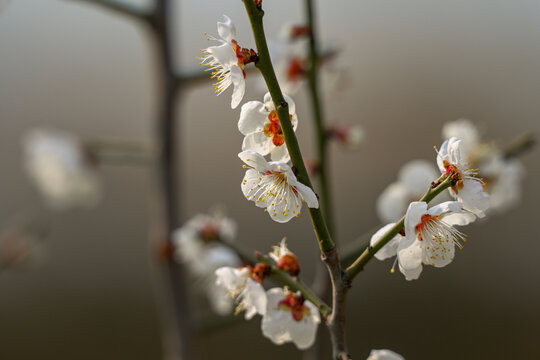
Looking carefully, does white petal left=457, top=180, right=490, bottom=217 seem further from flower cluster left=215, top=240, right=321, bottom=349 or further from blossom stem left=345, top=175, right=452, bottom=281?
flower cluster left=215, top=240, right=321, bottom=349

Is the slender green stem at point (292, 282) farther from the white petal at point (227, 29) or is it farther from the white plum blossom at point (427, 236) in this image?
the white petal at point (227, 29)

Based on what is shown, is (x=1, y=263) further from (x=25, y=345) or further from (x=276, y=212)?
(x=25, y=345)

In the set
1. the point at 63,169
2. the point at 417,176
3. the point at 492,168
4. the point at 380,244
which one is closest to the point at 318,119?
the point at 417,176

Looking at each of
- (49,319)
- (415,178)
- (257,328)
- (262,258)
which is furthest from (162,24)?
(49,319)

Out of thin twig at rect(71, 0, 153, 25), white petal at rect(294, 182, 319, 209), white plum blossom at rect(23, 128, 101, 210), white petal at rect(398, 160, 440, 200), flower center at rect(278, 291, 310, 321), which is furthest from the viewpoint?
white plum blossom at rect(23, 128, 101, 210)

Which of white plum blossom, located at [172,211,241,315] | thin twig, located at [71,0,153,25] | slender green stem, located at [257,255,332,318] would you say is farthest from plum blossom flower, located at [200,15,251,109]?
thin twig, located at [71,0,153,25]

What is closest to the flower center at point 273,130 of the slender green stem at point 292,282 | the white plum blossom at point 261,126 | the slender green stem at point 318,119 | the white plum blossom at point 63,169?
the white plum blossom at point 261,126

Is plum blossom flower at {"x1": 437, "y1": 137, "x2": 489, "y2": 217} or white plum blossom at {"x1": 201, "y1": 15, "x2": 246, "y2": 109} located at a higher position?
white plum blossom at {"x1": 201, "y1": 15, "x2": 246, "y2": 109}
